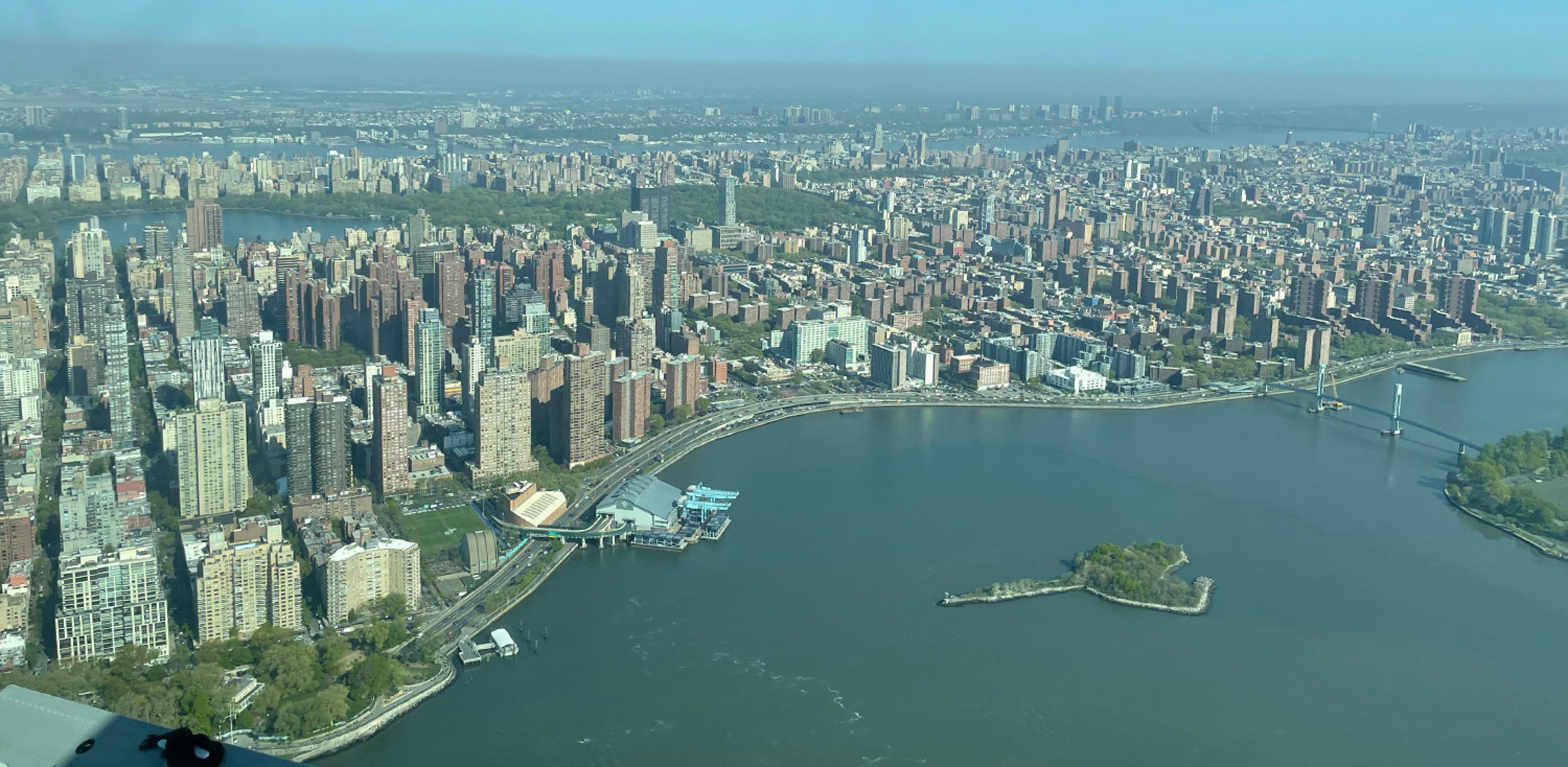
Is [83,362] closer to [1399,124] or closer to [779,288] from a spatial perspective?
[779,288]

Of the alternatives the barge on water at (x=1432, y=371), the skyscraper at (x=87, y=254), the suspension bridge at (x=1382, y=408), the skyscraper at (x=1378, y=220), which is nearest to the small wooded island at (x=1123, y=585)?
the suspension bridge at (x=1382, y=408)

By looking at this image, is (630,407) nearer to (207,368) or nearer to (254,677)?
(207,368)

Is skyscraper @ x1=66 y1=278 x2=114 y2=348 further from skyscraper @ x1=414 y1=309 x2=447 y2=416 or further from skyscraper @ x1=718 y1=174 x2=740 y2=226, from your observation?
skyscraper @ x1=718 y1=174 x2=740 y2=226

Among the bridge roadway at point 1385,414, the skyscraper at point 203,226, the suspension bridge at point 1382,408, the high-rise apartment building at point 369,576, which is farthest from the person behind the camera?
the skyscraper at point 203,226

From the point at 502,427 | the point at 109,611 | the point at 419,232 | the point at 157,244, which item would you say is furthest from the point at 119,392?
the point at 419,232

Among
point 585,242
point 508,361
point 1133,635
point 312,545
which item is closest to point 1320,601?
point 1133,635

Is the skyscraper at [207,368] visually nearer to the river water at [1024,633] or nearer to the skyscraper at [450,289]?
the skyscraper at [450,289]

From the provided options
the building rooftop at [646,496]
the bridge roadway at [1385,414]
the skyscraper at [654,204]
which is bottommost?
the building rooftop at [646,496]
